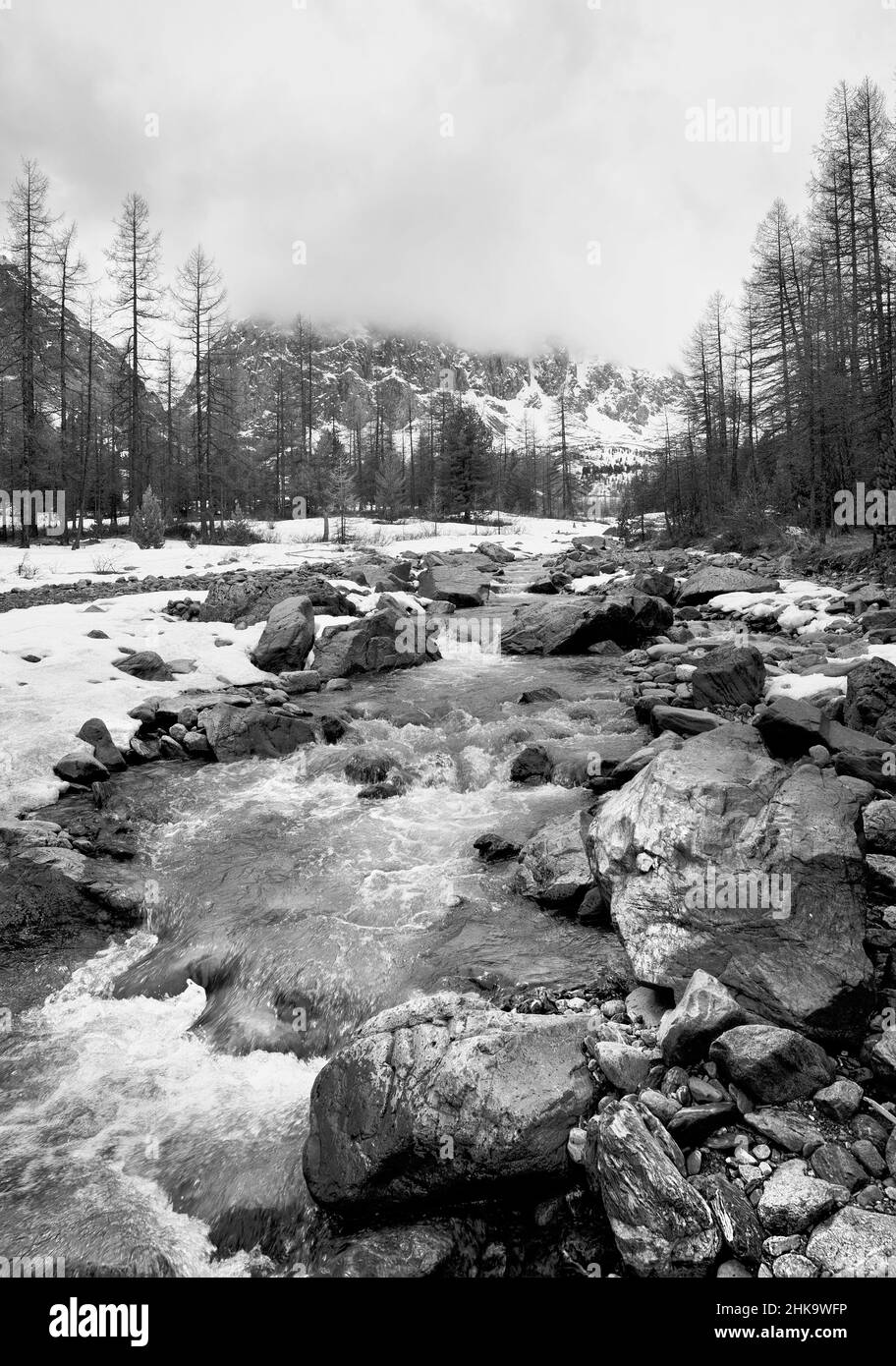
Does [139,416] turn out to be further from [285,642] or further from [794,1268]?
[794,1268]

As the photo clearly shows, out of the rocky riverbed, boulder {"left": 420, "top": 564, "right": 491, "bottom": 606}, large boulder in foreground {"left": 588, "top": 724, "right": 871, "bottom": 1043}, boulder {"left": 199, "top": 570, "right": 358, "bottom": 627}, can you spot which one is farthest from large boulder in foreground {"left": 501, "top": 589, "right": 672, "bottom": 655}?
large boulder in foreground {"left": 588, "top": 724, "right": 871, "bottom": 1043}

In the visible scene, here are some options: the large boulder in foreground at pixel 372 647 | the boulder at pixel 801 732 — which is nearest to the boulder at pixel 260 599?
the large boulder in foreground at pixel 372 647

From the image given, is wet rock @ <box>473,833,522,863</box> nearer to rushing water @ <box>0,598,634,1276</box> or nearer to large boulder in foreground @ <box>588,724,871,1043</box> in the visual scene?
rushing water @ <box>0,598,634,1276</box>

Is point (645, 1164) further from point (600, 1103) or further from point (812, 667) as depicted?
point (812, 667)

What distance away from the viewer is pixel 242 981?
5637mm

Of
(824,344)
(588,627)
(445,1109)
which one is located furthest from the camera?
(824,344)

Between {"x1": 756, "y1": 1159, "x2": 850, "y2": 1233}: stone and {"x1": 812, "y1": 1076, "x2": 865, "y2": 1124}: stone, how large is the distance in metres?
0.40

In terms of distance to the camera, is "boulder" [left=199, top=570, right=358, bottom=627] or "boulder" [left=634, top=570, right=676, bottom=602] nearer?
"boulder" [left=199, top=570, right=358, bottom=627]

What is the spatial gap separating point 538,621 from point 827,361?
2083 cm

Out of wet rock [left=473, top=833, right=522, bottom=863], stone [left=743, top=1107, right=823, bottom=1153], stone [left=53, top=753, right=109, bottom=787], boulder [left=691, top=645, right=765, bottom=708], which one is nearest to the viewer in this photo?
stone [left=743, top=1107, right=823, bottom=1153]

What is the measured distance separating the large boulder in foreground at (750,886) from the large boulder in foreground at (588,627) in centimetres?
1101

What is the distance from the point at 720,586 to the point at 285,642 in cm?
1286

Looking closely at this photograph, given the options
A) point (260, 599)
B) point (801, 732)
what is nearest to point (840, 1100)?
point (801, 732)

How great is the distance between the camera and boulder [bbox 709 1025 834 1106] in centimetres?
331
